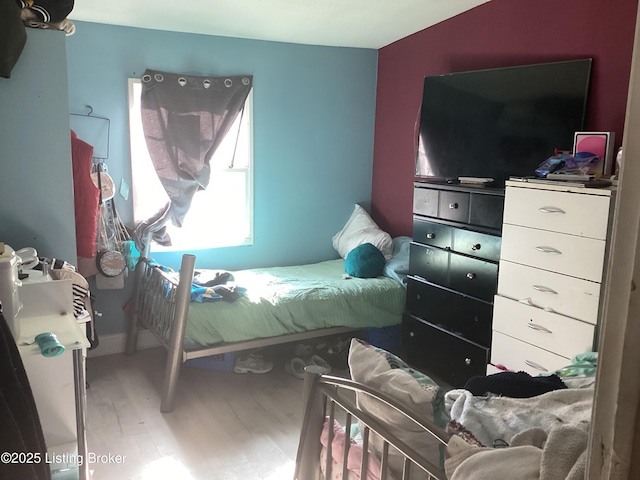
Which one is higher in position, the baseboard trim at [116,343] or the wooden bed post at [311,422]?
the wooden bed post at [311,422]

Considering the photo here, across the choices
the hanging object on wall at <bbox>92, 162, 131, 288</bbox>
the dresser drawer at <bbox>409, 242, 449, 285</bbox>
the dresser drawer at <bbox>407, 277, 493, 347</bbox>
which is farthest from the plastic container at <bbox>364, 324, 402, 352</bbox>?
the hanging object on wall at <bbox>92, 162, 131, 288</bbox>

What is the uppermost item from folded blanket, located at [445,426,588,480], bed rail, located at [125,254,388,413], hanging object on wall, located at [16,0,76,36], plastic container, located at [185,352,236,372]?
hanging object on wall, located at [16,0,76,36]

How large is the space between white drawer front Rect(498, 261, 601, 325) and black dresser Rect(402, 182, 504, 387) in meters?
0.13

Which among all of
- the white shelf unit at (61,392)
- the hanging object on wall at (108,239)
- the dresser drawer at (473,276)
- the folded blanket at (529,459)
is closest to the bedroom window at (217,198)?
the hanging object on wall at (108,239)

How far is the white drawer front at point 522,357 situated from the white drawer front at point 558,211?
603 mm

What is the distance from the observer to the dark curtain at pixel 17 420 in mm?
1311

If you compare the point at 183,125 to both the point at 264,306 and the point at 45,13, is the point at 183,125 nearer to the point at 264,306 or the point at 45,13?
the point at 264,306

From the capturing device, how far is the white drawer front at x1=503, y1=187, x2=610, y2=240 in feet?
7.48

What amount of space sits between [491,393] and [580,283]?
1061mm

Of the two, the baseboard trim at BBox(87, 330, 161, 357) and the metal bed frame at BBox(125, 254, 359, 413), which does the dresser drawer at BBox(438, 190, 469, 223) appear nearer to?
the metal bed frame at BBox(125, 254, 359, 413)

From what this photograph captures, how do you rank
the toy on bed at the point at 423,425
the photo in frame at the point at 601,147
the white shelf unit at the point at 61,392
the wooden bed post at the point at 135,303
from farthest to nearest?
the wooden bed post at the point at 135,303 → the photo in frame at the point at 601,147 → the white shelf unit at the point at 61,392 → the toy on bed at the point at 423,425

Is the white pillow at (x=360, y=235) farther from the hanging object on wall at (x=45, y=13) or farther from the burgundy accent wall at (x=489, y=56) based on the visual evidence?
the hanging object on wall at (x=45, y=13)

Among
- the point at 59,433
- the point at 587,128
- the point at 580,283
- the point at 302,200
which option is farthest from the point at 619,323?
the point at 302,200

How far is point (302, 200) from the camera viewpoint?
4.31 metres
